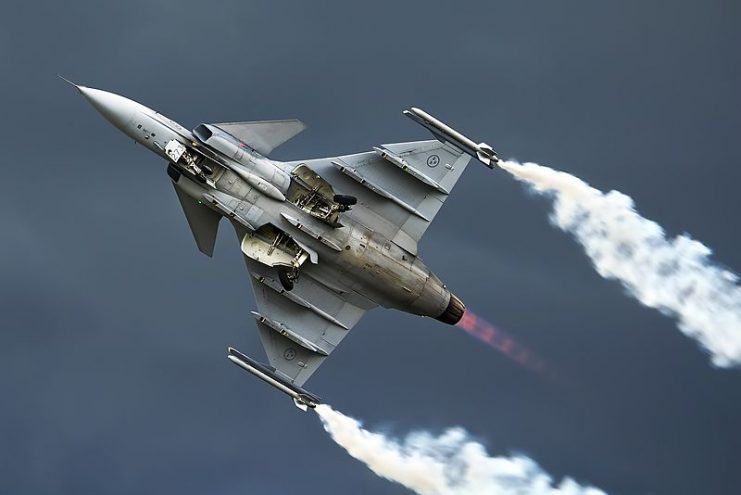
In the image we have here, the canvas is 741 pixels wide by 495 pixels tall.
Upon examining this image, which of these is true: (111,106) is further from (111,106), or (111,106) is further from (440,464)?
(440,464)

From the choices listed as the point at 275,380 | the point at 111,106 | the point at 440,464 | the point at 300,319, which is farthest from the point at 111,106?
the point at 440,464

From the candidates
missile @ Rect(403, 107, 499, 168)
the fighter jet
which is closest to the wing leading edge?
the fighter jet

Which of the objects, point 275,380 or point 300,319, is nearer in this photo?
point 275,380

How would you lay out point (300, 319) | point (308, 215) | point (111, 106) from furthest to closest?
point (300, 319) → point (308, 215) → point (111, 106)

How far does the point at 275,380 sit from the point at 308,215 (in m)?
4.26

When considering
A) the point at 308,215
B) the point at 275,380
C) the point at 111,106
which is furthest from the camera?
the point at 275,380

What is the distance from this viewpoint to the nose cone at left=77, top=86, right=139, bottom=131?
40.7 m

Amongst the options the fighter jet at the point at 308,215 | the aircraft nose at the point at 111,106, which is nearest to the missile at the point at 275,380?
the fighter jet at the point at 308,215

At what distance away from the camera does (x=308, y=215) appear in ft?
136

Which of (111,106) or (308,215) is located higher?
(308,215)

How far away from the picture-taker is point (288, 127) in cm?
4166

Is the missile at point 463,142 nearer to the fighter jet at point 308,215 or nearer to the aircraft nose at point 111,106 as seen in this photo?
the fighter jet at point 308,215

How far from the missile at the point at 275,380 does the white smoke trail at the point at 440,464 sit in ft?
2.88

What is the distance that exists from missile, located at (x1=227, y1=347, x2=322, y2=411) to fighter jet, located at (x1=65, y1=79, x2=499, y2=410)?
2cm
